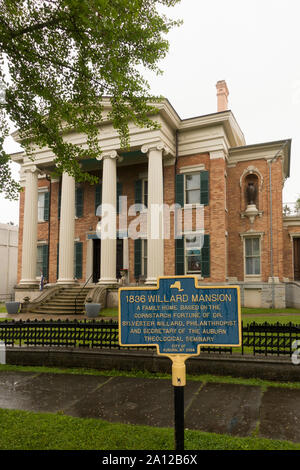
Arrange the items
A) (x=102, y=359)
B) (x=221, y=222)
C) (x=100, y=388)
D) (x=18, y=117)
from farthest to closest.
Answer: (x=221, y=222) → (x=18, y=117) → (x=102, y=359) → (x=100, y=388)

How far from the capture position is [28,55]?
280 inches

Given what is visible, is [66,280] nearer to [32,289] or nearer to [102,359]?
[32,289]

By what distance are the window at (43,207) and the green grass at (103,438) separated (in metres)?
20.1

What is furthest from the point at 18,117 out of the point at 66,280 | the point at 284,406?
the point at 66,280

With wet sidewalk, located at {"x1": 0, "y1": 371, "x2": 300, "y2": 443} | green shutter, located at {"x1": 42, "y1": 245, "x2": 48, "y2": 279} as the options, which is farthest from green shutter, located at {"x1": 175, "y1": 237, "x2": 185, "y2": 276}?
wet sidewalk, located at {"x1": 0, "y1": 371, "x2": 300, "y2": 443}

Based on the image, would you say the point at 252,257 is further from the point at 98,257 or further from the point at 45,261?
the point at 45,261

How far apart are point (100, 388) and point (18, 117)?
20.7ft

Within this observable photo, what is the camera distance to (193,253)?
63.5 ft

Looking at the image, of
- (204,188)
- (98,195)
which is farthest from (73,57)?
(98,195)

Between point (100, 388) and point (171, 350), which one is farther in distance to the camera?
point (100, 388)

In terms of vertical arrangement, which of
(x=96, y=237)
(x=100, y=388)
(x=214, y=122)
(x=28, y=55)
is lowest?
(x=100, y=388)

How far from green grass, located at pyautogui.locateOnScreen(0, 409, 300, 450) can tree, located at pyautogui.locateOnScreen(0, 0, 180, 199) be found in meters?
6.02

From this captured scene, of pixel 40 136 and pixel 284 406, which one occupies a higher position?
pixel 40 136

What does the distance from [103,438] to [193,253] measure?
15.8 meters
